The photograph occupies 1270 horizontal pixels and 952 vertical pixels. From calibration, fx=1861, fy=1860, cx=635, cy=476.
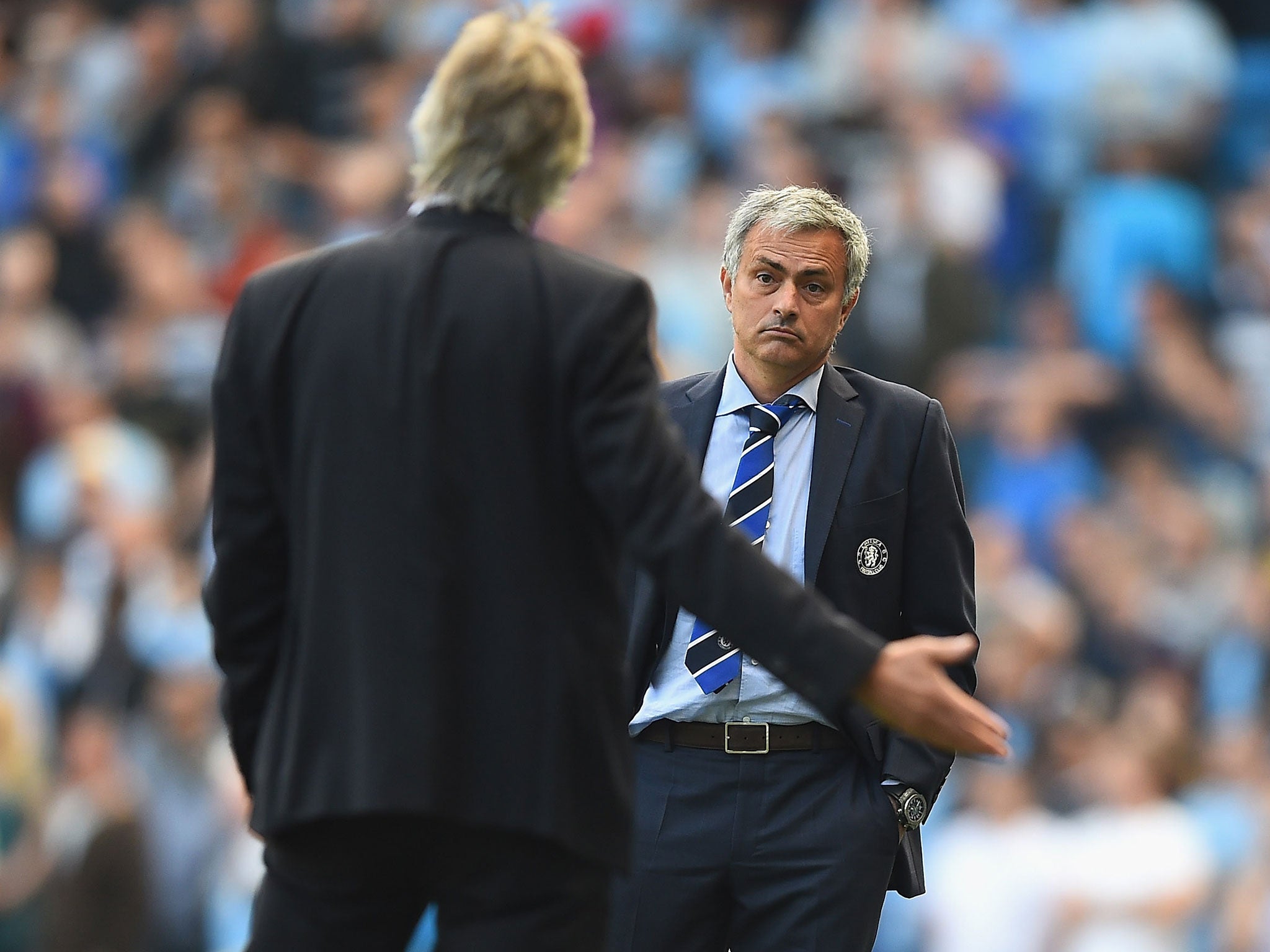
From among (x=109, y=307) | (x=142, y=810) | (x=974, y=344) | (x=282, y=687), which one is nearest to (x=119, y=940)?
(x=142, y=810)

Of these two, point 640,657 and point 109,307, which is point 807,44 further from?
point 640,657

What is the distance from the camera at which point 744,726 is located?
3.72 meters

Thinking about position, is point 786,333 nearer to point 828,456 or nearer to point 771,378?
point 771,378

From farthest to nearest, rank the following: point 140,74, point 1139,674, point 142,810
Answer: point 140,74 < point 142,810 < point 1139,674

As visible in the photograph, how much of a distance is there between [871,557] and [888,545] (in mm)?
48

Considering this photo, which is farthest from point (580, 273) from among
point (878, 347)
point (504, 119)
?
point (878, 347)

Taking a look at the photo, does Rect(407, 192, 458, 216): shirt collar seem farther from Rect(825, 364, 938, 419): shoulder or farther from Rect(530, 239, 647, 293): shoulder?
Rect(825, 364, 938, 419): shoulder

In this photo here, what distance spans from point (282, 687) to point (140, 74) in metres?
10.2

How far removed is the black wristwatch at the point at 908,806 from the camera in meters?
3.72

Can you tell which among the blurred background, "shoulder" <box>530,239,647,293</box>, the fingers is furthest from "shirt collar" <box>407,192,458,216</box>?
the blurred background

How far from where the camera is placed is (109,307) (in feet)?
35.8

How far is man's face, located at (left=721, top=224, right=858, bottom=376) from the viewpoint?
3.85 meters

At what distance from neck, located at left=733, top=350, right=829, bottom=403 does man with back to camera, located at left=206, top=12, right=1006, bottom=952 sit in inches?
46.0

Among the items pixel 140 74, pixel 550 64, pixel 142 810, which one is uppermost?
pixel 140 74
